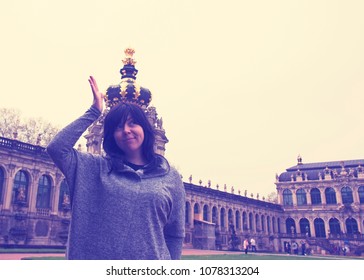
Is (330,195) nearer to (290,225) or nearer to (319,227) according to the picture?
(319,227)

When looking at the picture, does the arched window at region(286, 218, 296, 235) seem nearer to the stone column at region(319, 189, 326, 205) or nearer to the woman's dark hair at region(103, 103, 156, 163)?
the stone column at region(319, 189, 326, 205)

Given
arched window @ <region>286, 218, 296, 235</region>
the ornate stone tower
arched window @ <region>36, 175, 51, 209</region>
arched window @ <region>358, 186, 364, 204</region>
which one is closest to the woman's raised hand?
the ornate stone tower

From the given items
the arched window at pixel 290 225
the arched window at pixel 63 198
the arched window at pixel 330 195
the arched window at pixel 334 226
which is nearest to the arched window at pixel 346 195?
the arched window at pixel 330 195

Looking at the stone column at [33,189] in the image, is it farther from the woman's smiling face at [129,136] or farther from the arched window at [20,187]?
the woman's smiling face at [129,136]

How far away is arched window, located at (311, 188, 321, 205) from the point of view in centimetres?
6625

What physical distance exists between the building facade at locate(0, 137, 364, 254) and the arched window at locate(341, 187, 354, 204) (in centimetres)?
13

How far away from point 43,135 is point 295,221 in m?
47.7

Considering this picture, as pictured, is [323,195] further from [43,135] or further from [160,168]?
[160,168]

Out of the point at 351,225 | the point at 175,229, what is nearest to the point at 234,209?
the point at 351,225

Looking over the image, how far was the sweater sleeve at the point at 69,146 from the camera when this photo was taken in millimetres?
2600

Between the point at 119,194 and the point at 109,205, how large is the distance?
106mm
